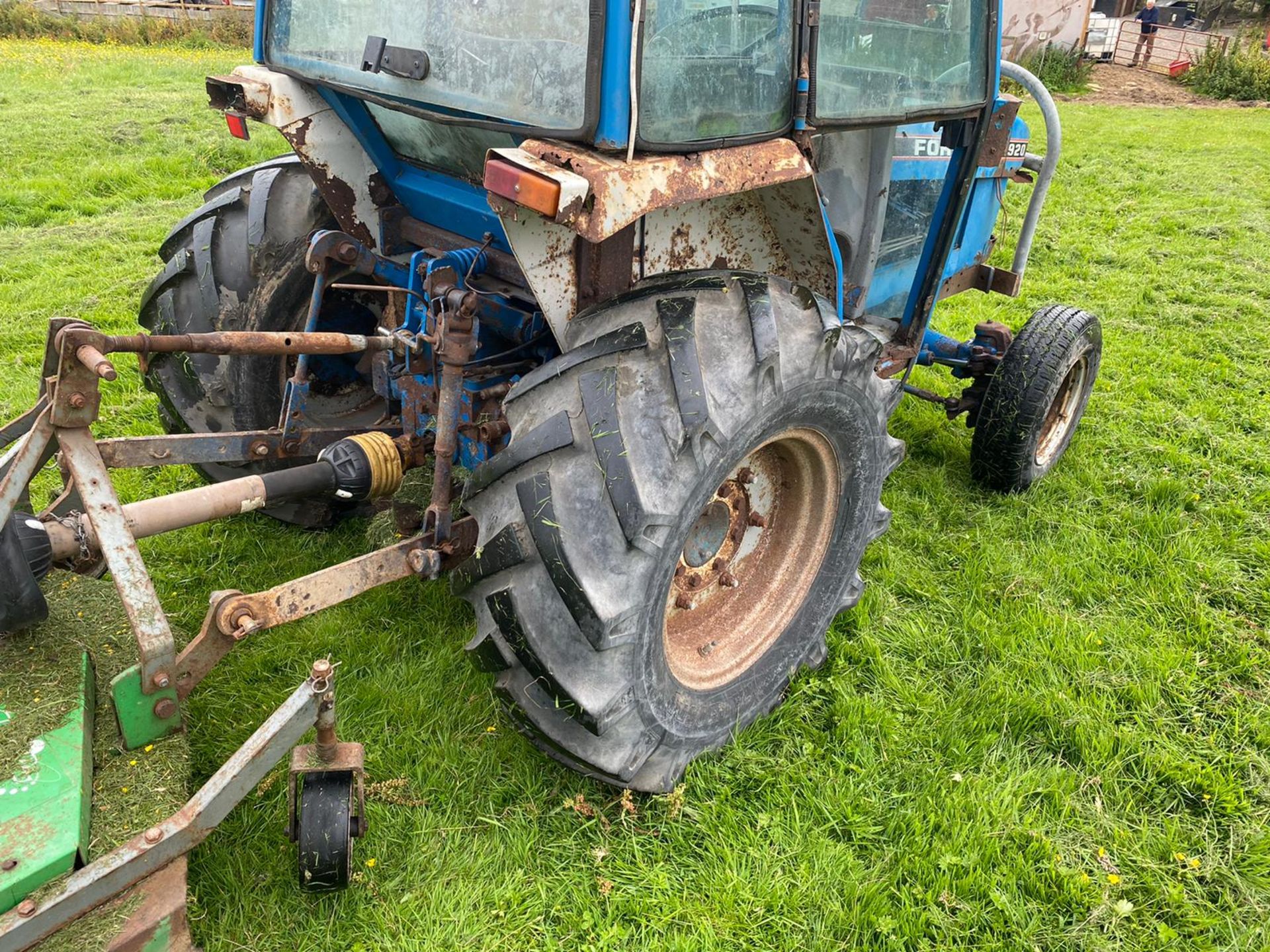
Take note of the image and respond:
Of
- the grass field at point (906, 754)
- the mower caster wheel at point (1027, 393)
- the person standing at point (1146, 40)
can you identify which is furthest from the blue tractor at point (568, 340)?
the person standing at point (1146, 40)

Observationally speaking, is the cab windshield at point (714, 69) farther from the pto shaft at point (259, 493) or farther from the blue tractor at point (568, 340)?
the pto shaft at point (259, 493)

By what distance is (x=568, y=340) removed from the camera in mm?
2162

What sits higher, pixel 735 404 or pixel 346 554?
pixel 735 404

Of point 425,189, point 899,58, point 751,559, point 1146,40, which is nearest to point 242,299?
point 425,189

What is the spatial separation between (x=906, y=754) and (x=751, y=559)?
71 cm

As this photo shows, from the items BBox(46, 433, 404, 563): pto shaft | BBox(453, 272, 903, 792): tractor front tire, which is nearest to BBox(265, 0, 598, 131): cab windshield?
BBox(453, 272, 903, 792): tractor front tire

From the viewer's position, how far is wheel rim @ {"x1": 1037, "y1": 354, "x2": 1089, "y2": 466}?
159 inches

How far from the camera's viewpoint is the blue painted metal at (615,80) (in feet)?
6.02

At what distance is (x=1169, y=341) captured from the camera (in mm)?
5621

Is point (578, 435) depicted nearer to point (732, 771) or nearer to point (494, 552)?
point (494, 552)

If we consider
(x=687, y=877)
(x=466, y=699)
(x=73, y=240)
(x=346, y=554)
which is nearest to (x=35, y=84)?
(x=73, y=240)

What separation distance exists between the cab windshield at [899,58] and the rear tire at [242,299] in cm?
169

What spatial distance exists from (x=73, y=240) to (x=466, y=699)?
18.1 feet

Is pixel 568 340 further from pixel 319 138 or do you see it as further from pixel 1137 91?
pixel 1137 91
